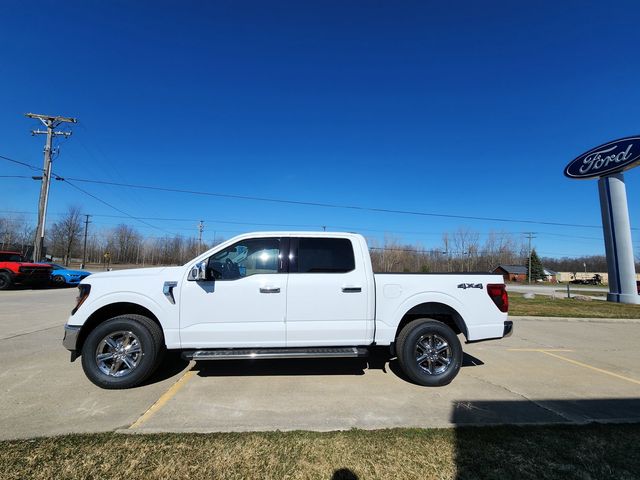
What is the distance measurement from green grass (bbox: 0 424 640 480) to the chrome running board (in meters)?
1.38

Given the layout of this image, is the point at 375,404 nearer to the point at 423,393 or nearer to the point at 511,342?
the point at 423,393

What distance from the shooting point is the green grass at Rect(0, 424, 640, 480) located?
3.04 meters

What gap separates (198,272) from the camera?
16.5ft

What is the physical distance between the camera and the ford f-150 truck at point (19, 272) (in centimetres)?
1906

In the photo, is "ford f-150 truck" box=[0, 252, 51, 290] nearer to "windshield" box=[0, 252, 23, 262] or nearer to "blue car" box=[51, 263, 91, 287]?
"windshield" box=[0, 252, 23, 262]

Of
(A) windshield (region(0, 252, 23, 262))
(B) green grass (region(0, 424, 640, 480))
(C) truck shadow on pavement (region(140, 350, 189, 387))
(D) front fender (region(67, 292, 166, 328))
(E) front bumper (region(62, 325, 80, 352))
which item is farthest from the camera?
(A) windshield (region(0, 252, 23, 262))

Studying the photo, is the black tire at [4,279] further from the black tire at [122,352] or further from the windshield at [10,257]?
the black tire at [122,352]

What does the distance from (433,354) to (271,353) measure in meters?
2.31

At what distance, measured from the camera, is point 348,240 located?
223 inches

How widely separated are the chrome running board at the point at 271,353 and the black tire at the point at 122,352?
47 centimetres

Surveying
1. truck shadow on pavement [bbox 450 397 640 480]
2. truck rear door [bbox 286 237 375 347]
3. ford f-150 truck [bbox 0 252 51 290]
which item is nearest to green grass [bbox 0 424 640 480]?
truck shadow on pavement [bbox 450 397 640 480]

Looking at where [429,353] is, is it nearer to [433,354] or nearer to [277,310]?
[433,354]

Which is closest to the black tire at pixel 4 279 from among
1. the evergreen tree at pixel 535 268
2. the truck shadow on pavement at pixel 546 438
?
the truck shadow on pavement at pixel 546 438

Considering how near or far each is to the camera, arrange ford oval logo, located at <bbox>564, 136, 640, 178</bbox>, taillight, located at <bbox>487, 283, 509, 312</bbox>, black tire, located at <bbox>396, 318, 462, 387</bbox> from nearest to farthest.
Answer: black tire, located at <bbox>396, 318, 462, 387</bbox>
taillight, located at <bbox>487, 283, 509, 312</bbox>
ford oval logo, located at <bbox>564, 136, 640, 178</bbox>
